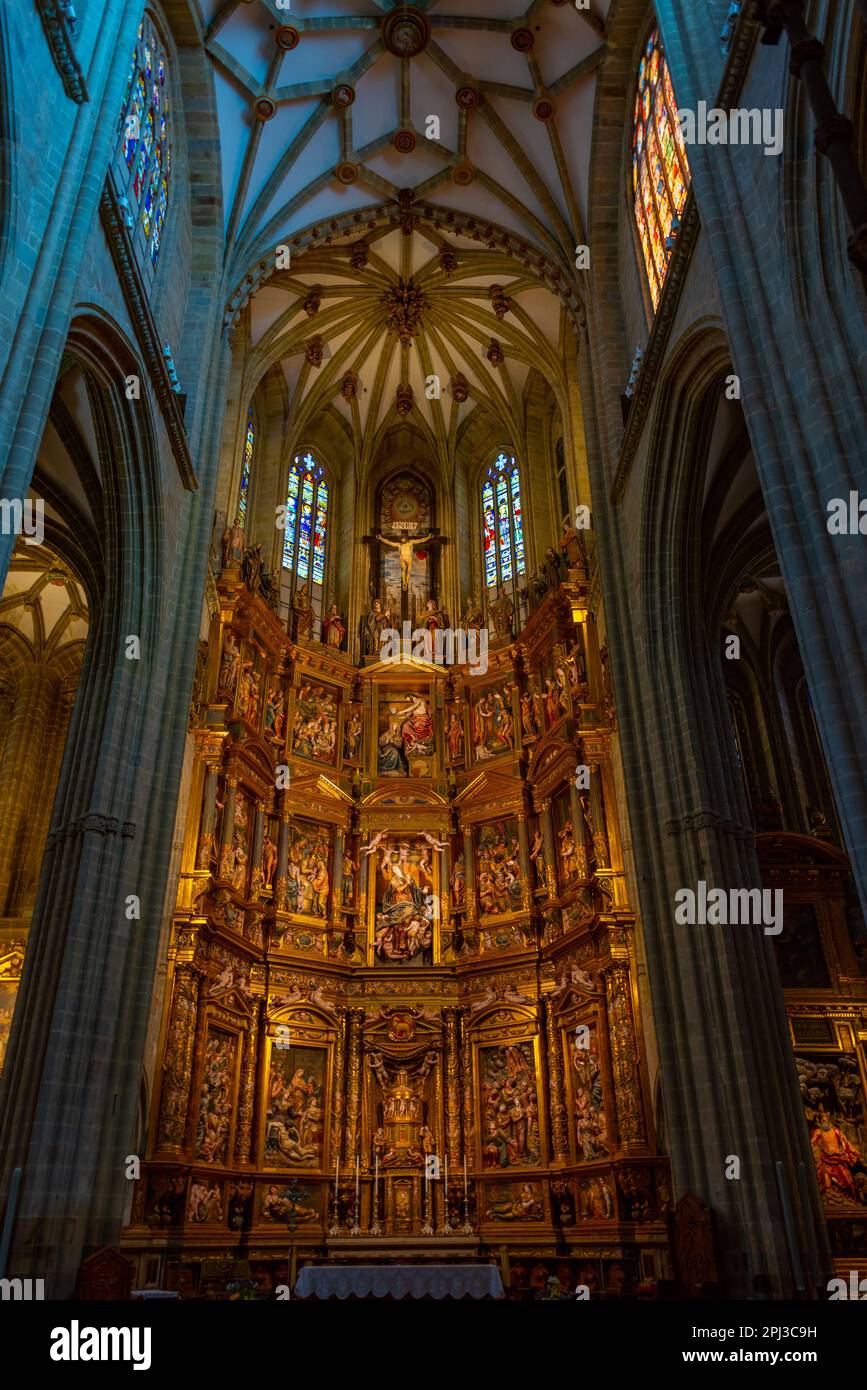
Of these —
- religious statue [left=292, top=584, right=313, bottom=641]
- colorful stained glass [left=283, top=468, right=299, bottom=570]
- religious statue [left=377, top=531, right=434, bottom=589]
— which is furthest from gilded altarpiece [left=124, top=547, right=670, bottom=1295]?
religious statue [left=377, top=531, right=434, bottom=589]

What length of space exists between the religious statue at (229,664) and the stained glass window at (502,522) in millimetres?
8464

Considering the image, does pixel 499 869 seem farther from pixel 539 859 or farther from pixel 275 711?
pixel 275 711

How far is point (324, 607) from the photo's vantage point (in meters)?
26.5

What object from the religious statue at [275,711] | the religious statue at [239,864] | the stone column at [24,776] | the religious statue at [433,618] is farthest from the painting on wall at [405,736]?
the stone column at [24,776]

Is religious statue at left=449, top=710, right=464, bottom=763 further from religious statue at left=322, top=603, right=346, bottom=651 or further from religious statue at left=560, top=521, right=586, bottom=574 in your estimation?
religious statue at left=560, top=521, right=586, bottom=574

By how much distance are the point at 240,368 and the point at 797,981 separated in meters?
18.4

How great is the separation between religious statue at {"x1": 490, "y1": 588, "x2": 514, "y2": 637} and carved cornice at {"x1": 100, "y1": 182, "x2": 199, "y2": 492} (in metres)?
9.86

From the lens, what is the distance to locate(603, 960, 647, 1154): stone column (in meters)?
15.9

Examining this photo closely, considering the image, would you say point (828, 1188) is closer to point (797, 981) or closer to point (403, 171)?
point (797, 981)

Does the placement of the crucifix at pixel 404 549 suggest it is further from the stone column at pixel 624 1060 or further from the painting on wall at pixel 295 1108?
the stone column at pixel 624 1060

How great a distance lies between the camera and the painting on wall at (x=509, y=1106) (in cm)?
1859

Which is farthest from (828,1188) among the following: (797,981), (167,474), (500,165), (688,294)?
(500,165)

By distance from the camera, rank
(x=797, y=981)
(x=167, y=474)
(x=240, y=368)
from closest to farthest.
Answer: (x=167, y=474) < (x=797, y=981) < (x=240, y=368)

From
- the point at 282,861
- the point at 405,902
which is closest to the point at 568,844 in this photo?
the point at 405,902
